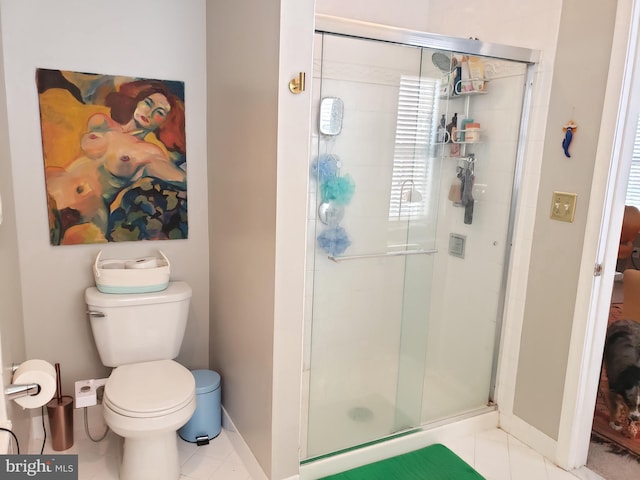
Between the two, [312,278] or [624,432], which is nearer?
[312,278]

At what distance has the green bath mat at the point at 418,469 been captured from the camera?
2.09 meters

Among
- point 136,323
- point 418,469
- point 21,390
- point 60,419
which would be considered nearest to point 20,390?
point 21,390

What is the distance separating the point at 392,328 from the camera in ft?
8.45

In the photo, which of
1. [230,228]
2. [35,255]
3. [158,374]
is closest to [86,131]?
[35,255]

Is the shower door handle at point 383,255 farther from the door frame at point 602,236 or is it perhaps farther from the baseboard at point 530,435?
the baseboard at point 530,435

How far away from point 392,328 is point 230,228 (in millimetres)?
1026

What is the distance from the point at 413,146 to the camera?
245 centimetres

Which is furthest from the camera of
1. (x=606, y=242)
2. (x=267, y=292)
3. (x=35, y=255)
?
(x=35, y=255)

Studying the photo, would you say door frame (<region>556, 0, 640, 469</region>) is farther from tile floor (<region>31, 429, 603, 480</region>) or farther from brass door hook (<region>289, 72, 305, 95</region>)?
brass door hook (<region>289, 72, 305, 95</region>)

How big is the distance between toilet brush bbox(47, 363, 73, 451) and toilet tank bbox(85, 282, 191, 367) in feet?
0.77

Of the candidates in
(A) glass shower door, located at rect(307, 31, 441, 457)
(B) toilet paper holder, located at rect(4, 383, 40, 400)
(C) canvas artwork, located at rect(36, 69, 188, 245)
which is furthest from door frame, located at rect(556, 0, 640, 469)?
(B) toilet paper holder, located at rect(4, 383, 40, 400)

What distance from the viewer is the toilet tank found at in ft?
7.03

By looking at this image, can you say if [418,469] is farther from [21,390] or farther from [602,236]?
[21,390]

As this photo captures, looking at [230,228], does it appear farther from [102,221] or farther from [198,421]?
[198,421]
